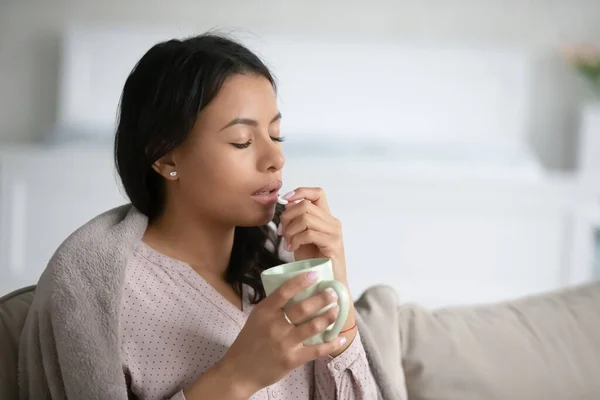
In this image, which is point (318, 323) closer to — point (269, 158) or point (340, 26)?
point (269, 158)

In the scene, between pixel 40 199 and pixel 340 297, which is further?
pixel 40 199

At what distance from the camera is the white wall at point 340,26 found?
13.7 feet

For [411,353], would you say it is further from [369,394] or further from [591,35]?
[591,35]

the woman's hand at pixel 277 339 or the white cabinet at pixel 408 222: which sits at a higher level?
the woman's hand at pixel 277 339

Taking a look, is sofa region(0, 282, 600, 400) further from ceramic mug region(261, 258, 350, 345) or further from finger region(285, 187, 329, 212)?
ceramic mug region(261, 258, 350, 345)

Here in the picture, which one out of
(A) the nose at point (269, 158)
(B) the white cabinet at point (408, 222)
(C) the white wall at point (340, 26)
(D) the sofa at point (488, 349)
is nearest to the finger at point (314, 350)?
(A) the nose at point (269, 158)

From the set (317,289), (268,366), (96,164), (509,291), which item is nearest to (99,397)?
(268,366)

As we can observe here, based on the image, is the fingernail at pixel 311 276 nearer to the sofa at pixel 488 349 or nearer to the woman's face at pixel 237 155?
the woman's face at pixel 237 155

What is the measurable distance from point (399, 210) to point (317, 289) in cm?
279

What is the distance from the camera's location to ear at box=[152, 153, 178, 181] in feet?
4.11

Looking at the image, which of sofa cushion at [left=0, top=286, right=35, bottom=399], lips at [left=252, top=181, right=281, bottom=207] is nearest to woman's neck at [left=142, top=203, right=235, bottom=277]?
lips at [left=252, top=181, right=281, bottom=207]

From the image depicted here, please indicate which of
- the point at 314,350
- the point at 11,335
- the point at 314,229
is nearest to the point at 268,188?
the point at 314,229

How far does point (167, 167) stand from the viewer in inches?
49.4

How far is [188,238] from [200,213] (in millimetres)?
53
